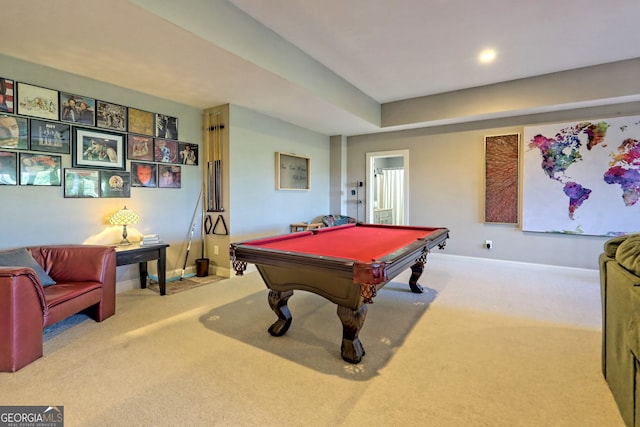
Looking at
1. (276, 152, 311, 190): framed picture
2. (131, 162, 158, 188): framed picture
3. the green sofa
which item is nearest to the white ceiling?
(131, 162, 158, 188): framed picture

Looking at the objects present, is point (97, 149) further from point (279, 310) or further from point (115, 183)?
point (279, 310)

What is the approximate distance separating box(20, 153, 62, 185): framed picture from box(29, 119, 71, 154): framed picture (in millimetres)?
78

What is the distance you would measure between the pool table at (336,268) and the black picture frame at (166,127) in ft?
7.69

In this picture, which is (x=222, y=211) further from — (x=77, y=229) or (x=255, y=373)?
(x=255, y=373)

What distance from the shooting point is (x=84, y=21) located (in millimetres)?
2135

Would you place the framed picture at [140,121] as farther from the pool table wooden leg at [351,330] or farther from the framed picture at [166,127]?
the pool table wooden leg at [351,330]

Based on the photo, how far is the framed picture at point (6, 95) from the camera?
103 inches

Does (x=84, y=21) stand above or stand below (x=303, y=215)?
above

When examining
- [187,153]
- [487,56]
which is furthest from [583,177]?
[187,153]

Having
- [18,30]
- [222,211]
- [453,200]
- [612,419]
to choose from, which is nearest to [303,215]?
[222,211]

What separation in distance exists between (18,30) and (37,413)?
2636 mm

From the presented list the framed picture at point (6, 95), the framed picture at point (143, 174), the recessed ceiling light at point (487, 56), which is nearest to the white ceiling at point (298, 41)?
the recessed ceiling light at point (487, 56)

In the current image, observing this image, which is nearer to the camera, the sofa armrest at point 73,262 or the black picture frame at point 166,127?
the sofa armrest at point 73,262

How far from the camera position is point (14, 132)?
8.83 feet
